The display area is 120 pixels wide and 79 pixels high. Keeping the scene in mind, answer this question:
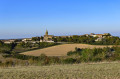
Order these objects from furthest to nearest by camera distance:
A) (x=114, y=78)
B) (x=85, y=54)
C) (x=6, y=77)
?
(x=85, y=54) < (x=6, y=77) < (x=114, y=78)

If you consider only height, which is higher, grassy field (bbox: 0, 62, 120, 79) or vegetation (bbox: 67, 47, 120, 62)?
grassy field (bbox: 0, 62, 120, 79)

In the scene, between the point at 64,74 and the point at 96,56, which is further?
the point at 96,56

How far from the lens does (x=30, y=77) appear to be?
9945mm

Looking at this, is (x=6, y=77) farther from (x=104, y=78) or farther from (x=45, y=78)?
(x=104, y=78)

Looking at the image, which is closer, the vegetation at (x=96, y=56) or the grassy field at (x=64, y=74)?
the grassy field at (x=64, y=74)

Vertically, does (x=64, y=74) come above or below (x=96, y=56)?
above

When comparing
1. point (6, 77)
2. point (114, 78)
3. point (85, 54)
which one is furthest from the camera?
point (85, 54)

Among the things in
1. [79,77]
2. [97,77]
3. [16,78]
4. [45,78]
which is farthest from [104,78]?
[16,78]

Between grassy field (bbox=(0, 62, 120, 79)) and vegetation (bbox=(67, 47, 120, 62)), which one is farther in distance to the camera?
vegetation (bbox=(67, 47, 120, 62))

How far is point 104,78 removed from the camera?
934 cm

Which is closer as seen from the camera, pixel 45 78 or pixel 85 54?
pixel 45 78

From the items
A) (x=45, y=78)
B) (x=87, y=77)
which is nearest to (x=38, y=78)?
(x=45, y=78)

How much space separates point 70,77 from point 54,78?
3.05 ft

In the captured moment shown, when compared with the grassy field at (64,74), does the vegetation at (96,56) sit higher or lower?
lower
